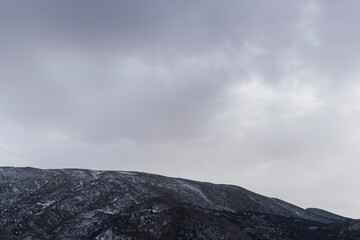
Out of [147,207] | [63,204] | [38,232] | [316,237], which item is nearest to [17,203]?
[63,204]

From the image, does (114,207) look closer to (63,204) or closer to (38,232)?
(63,204)

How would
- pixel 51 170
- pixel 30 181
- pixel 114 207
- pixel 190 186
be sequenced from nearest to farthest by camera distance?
pixel 114 207, pixel 30 181, pixel 51 170, pixel 190 186

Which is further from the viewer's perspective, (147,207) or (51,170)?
(51,170)

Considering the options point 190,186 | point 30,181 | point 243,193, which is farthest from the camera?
point 243,193

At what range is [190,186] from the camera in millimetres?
135625

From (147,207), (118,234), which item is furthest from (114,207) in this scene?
(118,234)

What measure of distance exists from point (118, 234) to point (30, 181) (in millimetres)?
47046

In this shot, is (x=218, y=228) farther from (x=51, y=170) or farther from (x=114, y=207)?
(x=51, y=170)

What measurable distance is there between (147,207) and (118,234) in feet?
36.6

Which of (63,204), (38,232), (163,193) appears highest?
(163,193)

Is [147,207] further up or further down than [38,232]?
further up

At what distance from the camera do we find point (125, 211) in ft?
284

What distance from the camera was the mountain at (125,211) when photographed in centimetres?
7950

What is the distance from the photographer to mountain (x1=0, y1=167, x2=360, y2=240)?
7950 centimetres
